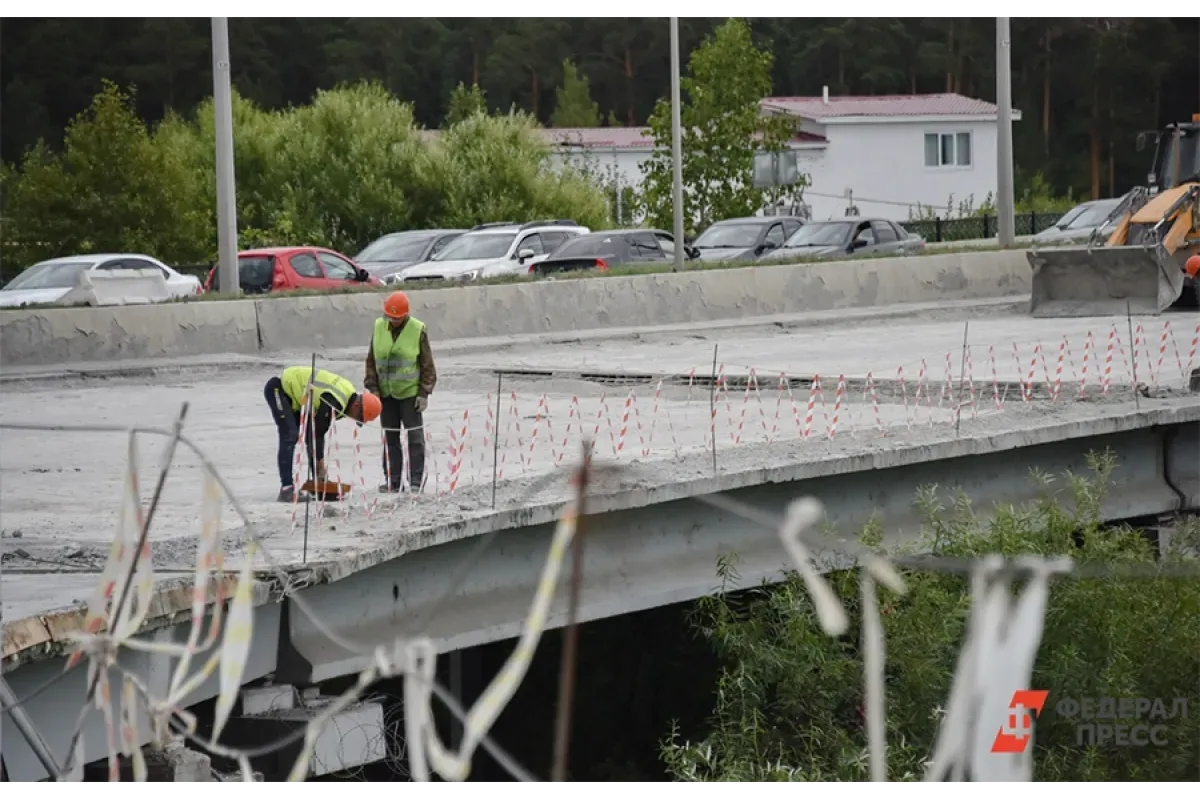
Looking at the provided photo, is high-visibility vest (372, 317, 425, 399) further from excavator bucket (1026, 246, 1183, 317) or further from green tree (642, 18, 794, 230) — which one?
green tree (642, 18, 794, 230)

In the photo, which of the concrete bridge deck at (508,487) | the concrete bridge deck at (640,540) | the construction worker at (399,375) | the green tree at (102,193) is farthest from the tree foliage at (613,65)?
the construction worker at (399,375)

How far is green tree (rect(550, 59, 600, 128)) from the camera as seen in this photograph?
72.9 metres

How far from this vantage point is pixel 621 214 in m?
56.5

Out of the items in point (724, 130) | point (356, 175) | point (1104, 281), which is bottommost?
point (1104, 281)

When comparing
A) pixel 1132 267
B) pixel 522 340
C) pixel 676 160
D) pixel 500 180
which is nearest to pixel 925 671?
pixel 522 340

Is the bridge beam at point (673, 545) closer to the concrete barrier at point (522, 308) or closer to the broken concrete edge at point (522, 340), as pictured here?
the broken concrete edge at point (522, 340)

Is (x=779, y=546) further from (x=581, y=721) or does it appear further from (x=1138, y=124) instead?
(x=1138, y=124)

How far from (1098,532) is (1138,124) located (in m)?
54.0

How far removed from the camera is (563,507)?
11.5 m

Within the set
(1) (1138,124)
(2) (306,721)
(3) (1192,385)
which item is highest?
(1) (1138,124)

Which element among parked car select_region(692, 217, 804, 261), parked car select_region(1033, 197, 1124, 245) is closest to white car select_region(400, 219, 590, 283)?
parked car select_region(692, 217, 804, 261)

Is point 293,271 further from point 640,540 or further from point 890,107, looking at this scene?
point 890,107

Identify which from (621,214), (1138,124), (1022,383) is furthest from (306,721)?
(1138,124)

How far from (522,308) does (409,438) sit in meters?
13.2
